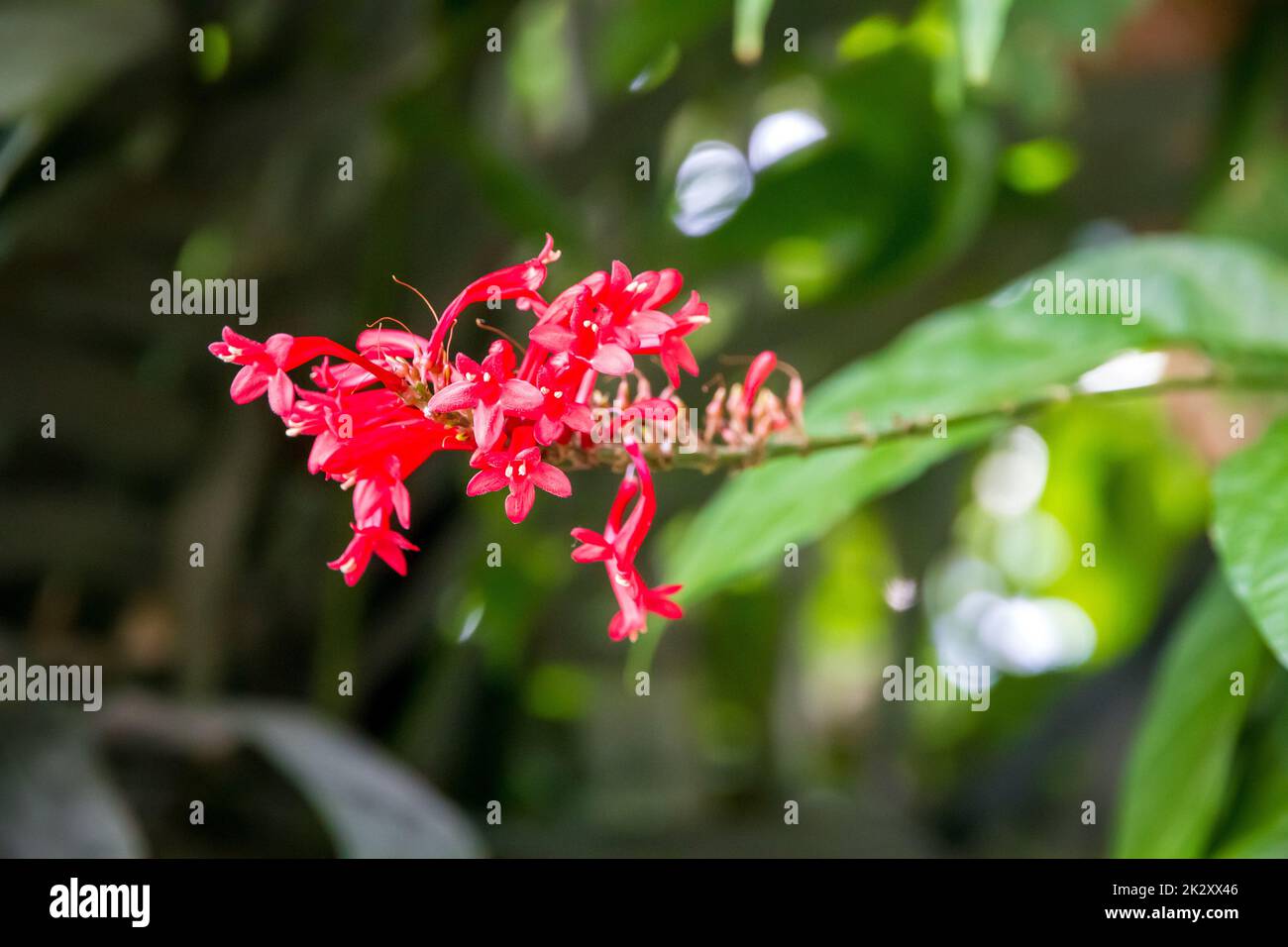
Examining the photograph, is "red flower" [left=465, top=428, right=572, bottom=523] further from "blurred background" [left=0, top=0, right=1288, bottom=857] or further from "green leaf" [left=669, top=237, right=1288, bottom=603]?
"blurred background" [left=0, top=0, right=1288, bottom=857]

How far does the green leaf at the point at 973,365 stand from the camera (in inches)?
22.8

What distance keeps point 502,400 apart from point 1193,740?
0.54m

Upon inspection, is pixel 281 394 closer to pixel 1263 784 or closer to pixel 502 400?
pixel 502 400

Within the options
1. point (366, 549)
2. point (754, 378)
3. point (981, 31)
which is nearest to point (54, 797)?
point (366, 549)

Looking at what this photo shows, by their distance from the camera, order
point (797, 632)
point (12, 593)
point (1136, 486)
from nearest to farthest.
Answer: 1. point (12, 593)
2. point (797, 632)
3. point (1136, 486)

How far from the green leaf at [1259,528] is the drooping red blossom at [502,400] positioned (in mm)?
231

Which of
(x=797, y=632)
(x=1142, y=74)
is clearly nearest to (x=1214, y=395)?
(x=1142, y=74)

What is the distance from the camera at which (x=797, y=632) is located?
4.71 feet

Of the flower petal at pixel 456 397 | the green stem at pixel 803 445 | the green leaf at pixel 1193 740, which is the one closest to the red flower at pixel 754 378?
the green stem at pixel 803 445

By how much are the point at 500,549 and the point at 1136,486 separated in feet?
3.00

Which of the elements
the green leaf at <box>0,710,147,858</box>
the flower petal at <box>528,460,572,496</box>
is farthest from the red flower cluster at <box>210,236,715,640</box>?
the green leaf at <box>0,710,147,858</box>

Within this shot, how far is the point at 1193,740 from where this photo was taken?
0.69 meters

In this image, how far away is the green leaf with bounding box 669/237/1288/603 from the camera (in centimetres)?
58
